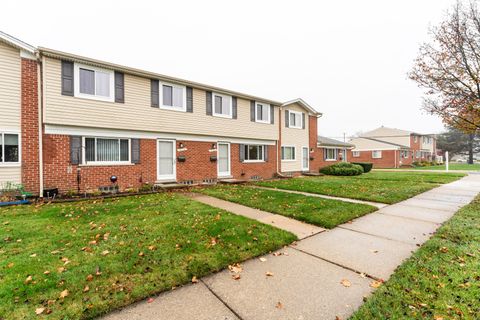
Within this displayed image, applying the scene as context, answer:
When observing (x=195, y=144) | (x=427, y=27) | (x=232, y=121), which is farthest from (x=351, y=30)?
(x=195, y=144)

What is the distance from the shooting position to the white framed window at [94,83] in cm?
940

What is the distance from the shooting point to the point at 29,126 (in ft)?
28.5

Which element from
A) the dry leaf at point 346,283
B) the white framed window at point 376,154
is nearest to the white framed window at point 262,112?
the dry leaf at point 346,283

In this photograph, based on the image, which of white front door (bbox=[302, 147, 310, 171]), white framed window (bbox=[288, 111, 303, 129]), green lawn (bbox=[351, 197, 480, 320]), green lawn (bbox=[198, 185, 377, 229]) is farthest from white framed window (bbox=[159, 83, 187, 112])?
white front door (bbox=[302, 147, 310, 171])

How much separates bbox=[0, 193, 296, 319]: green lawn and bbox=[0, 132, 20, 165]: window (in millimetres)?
2938

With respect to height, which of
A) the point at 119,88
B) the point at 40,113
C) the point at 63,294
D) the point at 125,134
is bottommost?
the point at 63,294

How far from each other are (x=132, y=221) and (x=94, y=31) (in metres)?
24.2

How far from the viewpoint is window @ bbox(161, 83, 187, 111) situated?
11.8 meters

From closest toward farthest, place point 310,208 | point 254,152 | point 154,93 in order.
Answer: point 310,208 → point 154,93 → point 254,152

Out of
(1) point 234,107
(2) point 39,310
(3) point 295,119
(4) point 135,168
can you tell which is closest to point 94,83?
(4) point 135,168

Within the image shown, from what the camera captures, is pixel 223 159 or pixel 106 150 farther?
pixel 223 159

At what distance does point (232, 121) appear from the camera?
14.5m

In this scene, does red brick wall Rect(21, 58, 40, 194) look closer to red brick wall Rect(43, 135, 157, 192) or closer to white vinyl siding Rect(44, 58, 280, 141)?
red brick wall Rect(43, 135, 157, 192)

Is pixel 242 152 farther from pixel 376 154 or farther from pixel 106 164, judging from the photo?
pixel 376 154
